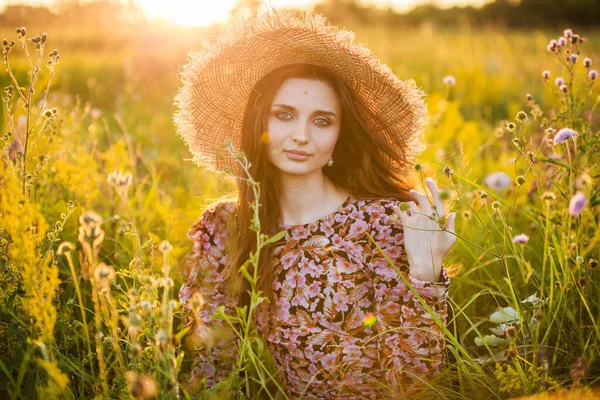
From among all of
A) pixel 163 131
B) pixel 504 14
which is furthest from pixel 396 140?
pixel 504 14

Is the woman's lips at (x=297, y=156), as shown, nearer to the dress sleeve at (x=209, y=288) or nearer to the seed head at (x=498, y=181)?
the dress sleeve at (x=209, y=288)

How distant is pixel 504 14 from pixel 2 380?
2897cm

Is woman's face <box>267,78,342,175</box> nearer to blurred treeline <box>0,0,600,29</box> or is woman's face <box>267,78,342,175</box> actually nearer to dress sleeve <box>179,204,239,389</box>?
dress sleeve <box>179,204,239,389</box>

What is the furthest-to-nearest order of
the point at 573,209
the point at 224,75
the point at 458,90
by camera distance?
the point at 458,90 < the point at 224,75 < the point at 573,209

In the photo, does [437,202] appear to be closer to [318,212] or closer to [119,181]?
[318,212]

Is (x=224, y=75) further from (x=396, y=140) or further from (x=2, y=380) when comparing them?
(x=2, y=380)

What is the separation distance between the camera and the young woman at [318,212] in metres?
2.08

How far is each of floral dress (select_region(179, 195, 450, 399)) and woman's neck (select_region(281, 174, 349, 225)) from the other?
0.05 metres

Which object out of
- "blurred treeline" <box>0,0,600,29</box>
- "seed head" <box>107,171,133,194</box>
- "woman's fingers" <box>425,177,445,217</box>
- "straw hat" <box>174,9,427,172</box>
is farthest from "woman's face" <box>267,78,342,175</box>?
"blurred treeline" <box>0,0,600,29</box>

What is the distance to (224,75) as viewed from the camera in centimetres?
239

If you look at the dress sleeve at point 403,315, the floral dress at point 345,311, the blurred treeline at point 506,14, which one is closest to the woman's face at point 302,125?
the floral dress at point 345,311

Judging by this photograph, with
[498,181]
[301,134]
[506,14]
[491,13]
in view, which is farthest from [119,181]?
[491,13]

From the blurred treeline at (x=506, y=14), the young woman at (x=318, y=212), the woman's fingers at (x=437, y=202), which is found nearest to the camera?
the woman's fingers at (x=437, y=202)

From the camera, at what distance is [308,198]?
2.39m
